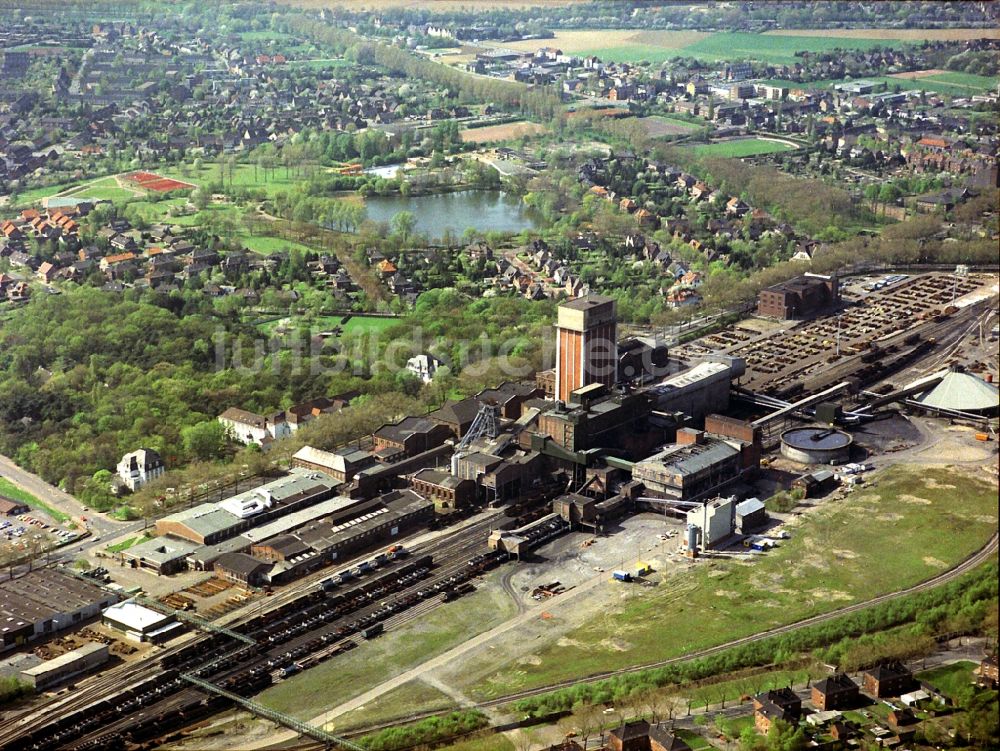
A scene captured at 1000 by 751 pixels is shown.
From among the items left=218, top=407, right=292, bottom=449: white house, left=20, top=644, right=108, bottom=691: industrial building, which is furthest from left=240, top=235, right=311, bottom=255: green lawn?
left=20, top=644, right=108, bottom=691: industrial building

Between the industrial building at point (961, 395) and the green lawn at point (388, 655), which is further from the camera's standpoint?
the industrial building at point (961, 395)

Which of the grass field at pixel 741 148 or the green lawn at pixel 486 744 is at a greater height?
the grass field at pixel 741 148

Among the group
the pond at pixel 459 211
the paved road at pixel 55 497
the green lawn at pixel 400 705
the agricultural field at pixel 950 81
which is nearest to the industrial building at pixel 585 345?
the paved road at pixel 55 497

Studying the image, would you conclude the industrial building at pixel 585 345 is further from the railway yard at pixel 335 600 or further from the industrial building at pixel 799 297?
the industrial building at pixel 799 297

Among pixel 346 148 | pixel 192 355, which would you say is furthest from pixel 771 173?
pixel 192 355

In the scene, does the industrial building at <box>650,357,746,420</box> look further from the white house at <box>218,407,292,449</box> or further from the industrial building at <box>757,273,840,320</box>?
the white house at <box>218,407,292,449</box>

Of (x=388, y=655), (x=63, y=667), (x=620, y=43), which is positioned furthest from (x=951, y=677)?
(x=620, y=43)

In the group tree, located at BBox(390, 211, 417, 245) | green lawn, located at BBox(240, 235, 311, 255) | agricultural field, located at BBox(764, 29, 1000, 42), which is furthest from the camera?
agricultural field, located at BBox(764, 29, 1000, 42)
